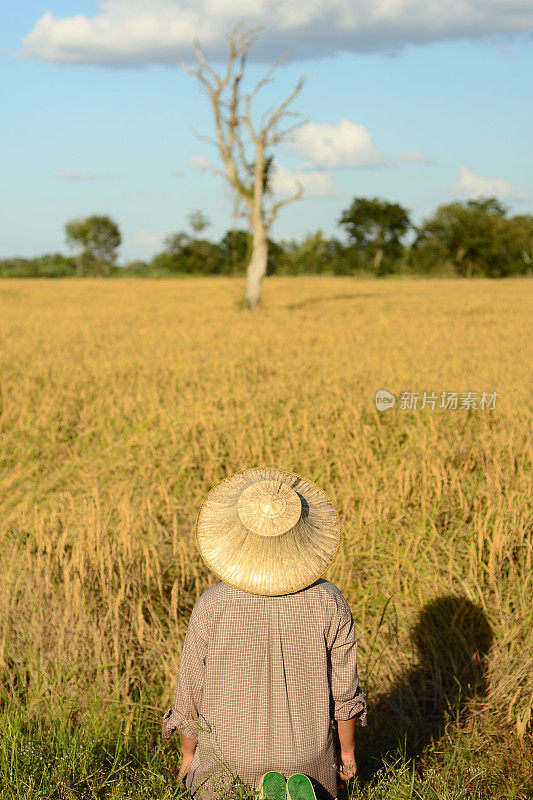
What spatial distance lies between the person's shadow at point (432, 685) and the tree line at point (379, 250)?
5379 cm

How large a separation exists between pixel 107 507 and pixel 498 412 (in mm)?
3814

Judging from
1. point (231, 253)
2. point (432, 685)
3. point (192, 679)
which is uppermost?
point (231, 253)

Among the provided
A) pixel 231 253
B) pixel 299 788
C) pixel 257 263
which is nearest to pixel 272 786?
pixel 299 788

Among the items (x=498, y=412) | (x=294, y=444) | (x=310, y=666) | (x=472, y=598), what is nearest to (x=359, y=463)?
(x=294, y=444)

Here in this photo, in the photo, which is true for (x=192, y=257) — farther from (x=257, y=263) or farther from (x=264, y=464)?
(x=264, y=464)

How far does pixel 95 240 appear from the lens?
271ft

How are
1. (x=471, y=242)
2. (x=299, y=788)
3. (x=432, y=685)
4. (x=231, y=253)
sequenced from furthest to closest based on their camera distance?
(x=231, y=253), (x=471, y=242), (x=432, y=685), (x=299, y=788)

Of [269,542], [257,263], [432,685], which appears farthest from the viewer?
[257,263]

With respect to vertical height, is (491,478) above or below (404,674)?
above

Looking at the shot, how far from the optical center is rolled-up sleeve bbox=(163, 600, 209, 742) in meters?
1.92

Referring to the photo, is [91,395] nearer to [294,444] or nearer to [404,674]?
[294,444]

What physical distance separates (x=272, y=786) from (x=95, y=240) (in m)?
85.8

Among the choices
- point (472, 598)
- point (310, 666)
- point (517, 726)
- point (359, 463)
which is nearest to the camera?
point (310, 666)

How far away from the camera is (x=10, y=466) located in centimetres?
617
